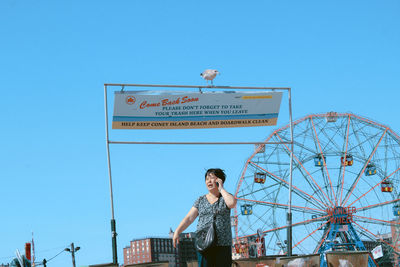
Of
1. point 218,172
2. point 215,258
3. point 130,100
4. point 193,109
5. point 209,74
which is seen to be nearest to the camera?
point 215,258

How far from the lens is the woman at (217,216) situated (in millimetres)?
6316

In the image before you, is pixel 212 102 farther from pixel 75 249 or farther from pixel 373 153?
pixel 75 249

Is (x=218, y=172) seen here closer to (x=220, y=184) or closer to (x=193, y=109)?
(x=220, y=184)

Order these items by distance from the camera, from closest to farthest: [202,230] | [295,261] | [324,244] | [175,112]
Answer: [202,230]
[295,261]
[175,112]
[324,244]

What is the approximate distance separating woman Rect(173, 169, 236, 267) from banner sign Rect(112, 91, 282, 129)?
556 centimetres

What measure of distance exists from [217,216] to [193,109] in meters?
5.90

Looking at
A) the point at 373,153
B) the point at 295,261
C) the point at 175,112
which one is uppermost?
the point at 373,153

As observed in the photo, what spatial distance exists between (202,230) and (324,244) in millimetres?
38768

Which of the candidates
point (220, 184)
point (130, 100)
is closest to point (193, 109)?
point (130, 100)

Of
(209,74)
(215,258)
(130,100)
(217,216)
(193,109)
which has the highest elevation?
(209,74)

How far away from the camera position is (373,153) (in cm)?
4775

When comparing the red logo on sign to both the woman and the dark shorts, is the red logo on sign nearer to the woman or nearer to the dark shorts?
the woman

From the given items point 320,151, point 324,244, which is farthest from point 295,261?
point 320,151

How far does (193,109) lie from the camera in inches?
478
